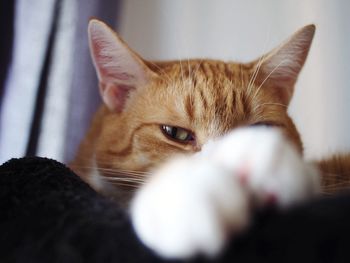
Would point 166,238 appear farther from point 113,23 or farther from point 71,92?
point 113,23

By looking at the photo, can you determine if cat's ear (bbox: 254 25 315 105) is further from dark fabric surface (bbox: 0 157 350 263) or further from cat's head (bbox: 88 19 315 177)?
dark fabric surface (bbox: 0 157 350 263)

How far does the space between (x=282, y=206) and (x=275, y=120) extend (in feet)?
2.38

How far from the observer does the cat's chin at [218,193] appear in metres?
0.43

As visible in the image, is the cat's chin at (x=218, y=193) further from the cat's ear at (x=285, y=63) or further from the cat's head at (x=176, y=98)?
the cat's ear at (x=285, y=63)

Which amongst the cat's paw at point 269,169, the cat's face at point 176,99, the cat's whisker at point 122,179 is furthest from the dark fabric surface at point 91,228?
the cat's face at point 176,99

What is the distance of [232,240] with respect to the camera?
0.45 m

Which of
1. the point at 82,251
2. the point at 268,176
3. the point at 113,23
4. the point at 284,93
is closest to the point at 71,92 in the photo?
the point at 113,23

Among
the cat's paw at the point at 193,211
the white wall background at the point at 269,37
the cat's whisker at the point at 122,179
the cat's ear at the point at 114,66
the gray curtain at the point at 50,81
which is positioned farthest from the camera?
the white wall background at the point at 269,37

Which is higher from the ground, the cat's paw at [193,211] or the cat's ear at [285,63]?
the cat's ear at [285,63]

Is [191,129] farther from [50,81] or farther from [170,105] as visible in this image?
[50,81]

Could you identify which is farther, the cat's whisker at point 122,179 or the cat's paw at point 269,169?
the cat's whisker at point 122,179

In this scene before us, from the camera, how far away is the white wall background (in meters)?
2.10

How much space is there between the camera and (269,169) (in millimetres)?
497

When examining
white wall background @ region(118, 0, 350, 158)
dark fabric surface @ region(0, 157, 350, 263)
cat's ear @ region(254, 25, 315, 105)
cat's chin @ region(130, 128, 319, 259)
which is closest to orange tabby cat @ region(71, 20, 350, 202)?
cat's ear @ region(254, 25, 315, 105)
